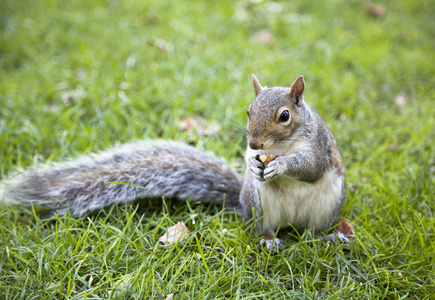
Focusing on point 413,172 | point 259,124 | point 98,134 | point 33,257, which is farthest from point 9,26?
point 413,172

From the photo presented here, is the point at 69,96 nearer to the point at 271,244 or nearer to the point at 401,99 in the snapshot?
the point at 271,244

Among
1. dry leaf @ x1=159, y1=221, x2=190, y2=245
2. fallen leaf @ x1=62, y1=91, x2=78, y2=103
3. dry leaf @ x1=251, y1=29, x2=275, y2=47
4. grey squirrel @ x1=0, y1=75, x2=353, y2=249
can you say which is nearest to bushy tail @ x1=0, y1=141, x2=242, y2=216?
grey squirrel @ x1=0, y1=75, x2=353, y2=249

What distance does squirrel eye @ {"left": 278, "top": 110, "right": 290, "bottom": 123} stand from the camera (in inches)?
61.4

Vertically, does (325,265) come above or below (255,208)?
below

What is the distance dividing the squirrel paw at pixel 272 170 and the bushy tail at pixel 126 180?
0.39 meters

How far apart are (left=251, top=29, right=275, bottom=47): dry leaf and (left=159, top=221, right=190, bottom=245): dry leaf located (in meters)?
2.30

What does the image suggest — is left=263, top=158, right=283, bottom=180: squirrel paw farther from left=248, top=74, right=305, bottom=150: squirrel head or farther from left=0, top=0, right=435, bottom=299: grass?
left=0, top=0, right=435, bottom=299: grass

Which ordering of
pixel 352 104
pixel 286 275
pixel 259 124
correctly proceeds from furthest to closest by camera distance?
1. pixel 352 104
2. pixel 286 275
3. pixel 259 124

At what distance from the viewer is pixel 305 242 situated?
1712 millimetres

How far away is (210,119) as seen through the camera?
270 centimetres

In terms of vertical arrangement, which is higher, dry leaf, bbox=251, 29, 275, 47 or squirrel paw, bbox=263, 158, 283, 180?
dry leaf, bbox=251, 29, 275, 47

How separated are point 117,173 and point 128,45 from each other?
1.87 meters

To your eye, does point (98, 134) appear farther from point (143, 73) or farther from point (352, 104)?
point (352, 104)

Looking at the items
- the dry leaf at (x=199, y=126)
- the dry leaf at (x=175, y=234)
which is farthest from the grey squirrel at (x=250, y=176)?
the dry leaf at (x=199, y=126)
